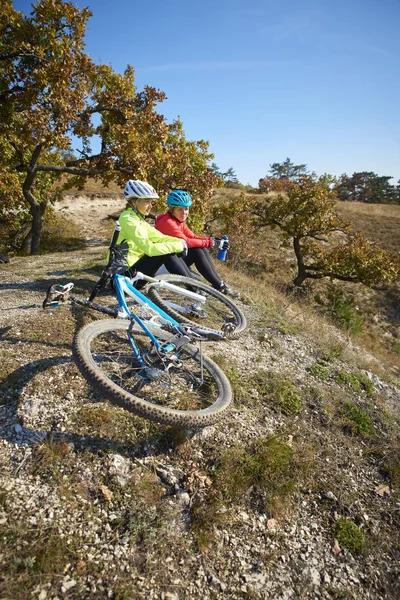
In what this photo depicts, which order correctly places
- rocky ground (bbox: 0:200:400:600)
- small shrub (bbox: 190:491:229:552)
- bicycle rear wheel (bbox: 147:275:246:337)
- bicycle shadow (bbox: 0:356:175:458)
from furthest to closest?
bicycle rear wheel (bbox: 147:275:246:337) → bicycle shadow (bbox: 0:356:175:458) → small shrub (bbox: 190:491:229:552) → rocky ground (bbox: 0:200:400:600)

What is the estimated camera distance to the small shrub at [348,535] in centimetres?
354

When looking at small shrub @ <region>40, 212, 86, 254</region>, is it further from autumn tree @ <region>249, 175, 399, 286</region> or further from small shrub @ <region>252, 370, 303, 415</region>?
small shrub @ <region>252, 370, 303, 415</region>

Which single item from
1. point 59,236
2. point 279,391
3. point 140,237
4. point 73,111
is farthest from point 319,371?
point 59,236

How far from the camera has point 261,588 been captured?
296 cm

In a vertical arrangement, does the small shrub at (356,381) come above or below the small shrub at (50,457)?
above

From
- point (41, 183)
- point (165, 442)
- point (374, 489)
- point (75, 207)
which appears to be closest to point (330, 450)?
point (374, 489)

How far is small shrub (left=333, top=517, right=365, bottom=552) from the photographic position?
354 cm

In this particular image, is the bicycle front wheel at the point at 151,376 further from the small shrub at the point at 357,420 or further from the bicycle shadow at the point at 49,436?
A: the small shrub at the point at 357,420

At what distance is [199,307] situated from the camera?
5.43m

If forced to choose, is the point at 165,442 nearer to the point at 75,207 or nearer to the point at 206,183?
the point at 206,183

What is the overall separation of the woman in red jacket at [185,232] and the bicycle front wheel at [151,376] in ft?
8.79

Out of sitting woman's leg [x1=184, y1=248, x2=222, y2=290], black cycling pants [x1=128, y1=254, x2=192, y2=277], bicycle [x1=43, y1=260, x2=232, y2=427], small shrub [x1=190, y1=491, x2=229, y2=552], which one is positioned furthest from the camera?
sitting woman's leg [x1=184, y1=248, x2=222, y2=290]

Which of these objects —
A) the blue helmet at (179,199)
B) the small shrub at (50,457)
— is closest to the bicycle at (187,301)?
the blue helmet at (179,199)

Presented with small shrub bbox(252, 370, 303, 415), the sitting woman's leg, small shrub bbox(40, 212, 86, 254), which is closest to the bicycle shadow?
small shrub bbox(252, 370, 303, 415)
